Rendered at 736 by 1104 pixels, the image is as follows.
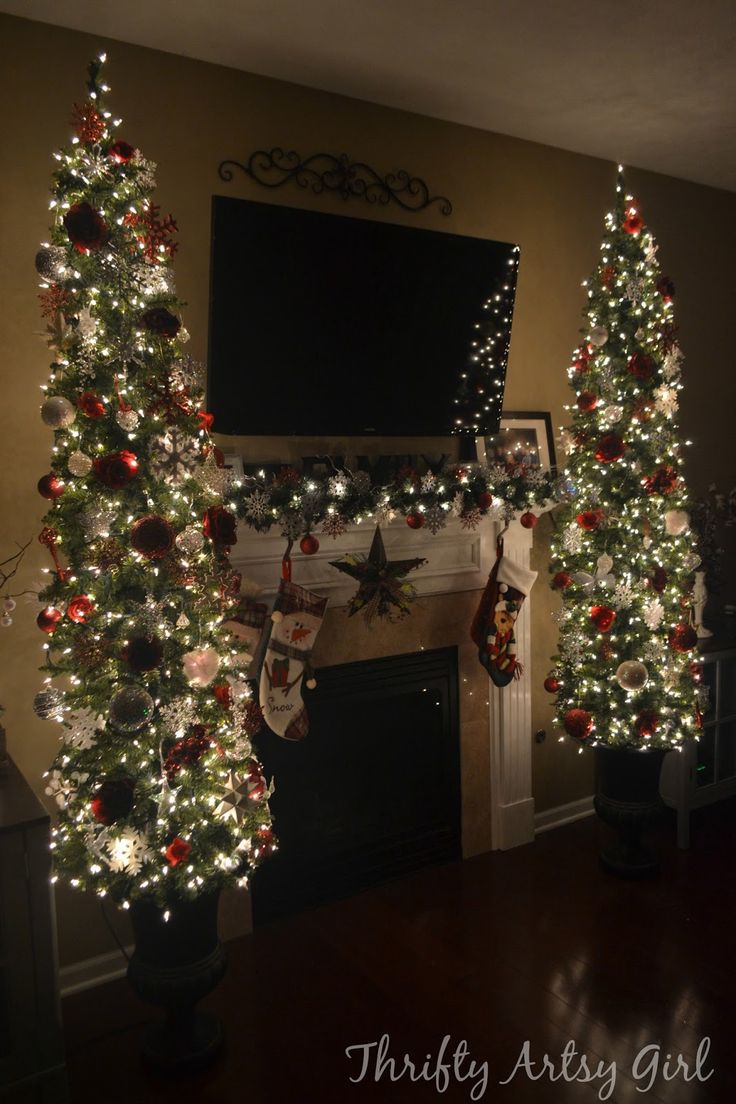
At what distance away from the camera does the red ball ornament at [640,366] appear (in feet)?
9.87

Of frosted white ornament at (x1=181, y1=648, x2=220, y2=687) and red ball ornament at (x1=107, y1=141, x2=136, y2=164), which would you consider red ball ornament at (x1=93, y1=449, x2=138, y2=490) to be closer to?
frosted white ornament at (x1=181, y1=648, x2=220, y2=687)

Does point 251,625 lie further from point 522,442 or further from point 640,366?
point 640,366

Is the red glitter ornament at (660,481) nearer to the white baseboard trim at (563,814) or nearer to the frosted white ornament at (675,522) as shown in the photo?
the frosted white ornament at (675,522)

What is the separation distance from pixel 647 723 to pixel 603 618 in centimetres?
43

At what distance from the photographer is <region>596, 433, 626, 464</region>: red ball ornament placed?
3008mm

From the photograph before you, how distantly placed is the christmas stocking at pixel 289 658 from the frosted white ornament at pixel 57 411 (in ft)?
3.10

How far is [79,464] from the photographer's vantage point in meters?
2.03

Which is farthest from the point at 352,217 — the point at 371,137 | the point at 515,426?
the point at 515,426

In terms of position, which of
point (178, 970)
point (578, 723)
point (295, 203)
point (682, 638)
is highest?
point (295, 203)

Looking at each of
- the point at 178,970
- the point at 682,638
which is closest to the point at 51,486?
the point at 178,970

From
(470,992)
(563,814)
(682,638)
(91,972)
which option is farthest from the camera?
(563,814)

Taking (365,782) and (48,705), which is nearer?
(48,705)

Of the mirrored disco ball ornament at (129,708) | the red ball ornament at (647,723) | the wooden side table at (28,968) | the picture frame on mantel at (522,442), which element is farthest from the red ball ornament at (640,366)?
the wooden side table at (28,968)

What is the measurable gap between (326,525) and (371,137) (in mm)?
1493
